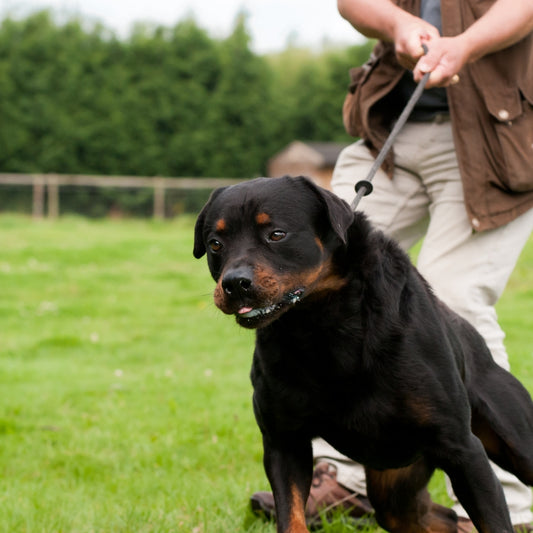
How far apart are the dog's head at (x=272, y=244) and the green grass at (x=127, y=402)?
229 mm

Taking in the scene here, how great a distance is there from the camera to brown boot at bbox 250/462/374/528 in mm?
3701

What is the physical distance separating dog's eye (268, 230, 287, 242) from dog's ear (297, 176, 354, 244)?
159 millimetres

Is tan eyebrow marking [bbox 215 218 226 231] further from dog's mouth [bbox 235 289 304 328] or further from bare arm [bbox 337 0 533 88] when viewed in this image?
bare arm [bbox 337 0 533 88]

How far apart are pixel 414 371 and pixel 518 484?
122 cm

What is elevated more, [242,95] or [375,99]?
[375,99]

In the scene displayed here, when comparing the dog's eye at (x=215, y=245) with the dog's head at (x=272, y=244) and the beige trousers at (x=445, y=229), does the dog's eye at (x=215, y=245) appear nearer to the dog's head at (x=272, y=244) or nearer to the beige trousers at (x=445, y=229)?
the dog's head at (x=272, y=244)

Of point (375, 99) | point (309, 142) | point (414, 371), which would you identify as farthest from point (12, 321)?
point (309, 142)

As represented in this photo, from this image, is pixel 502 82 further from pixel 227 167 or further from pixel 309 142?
pixel 309 142

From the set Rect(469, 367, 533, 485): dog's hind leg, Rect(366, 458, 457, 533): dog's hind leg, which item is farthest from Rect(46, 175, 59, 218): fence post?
Rect(469, 367, 533, 485): dog's hind leg

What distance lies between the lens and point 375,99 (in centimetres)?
371

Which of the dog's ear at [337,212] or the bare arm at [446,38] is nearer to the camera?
the dog's ear at [337,212]

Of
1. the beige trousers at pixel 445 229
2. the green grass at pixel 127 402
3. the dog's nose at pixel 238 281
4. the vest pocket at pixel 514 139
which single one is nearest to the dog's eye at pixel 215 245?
the green grass at pixel 127 402

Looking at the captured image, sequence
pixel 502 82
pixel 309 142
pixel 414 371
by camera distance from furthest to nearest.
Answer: pixel 309 142, pixel 502 82, pixel 414 371

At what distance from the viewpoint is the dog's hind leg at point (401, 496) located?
3.22 m
